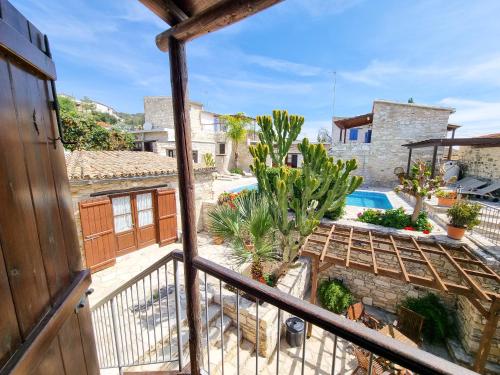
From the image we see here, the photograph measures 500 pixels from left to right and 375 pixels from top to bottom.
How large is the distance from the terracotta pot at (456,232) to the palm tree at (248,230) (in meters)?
5.70

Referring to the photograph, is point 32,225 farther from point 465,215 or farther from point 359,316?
point 465,215

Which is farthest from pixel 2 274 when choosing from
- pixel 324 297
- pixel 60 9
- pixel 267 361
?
pixel 324 297

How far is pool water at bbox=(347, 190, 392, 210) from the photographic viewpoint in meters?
12.8

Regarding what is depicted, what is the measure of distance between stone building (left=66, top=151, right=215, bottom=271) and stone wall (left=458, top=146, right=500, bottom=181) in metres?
17.5

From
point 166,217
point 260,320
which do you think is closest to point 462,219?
point 260,320

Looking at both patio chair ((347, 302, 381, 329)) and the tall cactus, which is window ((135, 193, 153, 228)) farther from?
patio chair ((347, 302, 381, 329))

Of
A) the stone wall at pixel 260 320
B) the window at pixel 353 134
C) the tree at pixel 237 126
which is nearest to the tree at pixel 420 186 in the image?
the stone wall at pixel 260 320

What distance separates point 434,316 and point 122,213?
10066 mm

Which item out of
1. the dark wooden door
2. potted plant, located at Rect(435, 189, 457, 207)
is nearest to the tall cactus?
the dark wooden door

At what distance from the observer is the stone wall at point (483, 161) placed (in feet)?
42.9

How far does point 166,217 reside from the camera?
826 centimetres

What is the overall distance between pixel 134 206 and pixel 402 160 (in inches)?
716

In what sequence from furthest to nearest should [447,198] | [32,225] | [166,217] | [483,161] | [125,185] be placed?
[483,161], [447,198], [166,217], [125,185], [32,225]

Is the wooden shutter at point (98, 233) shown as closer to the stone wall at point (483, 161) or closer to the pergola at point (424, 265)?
the pergola at point (424, 265)
